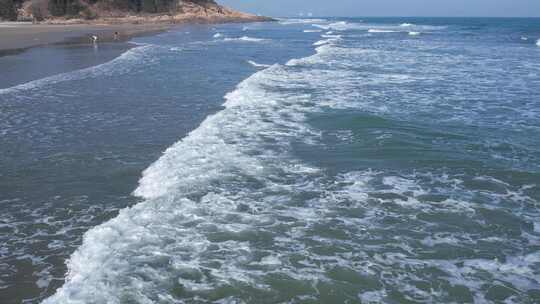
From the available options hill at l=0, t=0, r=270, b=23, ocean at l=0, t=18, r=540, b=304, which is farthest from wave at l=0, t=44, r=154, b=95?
hill at l=0, t=0, r=270, b=23

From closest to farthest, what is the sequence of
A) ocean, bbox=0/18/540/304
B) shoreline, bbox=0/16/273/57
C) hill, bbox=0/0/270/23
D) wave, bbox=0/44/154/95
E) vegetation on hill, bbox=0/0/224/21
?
1. ocean, bbox=0/18/540/304
2. wave, bbox=0/44/154/95
3. shoreline, bbox=0/16/273/57
4. vegetation on hill, bbox=0/0/224/21
5. hill, bbox=0/0/270/23

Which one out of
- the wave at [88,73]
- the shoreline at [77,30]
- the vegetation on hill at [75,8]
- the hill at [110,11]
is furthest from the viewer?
the hill at [110,11]

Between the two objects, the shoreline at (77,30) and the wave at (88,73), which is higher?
the shoreline at (77,30)

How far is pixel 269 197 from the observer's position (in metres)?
8.36

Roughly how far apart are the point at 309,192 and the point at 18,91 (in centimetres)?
1402

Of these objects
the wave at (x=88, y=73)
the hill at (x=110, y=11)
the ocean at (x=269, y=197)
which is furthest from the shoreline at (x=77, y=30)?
the ocean at (x=269, y=197)

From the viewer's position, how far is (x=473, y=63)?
27.8m

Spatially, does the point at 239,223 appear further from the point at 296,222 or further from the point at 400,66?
the point at 400,66

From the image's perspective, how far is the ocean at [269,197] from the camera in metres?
5.88

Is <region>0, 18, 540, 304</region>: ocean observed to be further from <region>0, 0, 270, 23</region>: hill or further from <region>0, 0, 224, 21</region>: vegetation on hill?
<region>0, 0, 270, 23</region>: hill

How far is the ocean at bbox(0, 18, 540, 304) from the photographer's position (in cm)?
588

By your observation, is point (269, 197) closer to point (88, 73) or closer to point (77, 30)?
point (88, 73)

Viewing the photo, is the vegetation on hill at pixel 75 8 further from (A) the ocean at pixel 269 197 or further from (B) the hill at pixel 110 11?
(A) the ocean at pixel 269 197

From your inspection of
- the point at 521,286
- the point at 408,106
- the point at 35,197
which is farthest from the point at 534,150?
the point at 35,197
